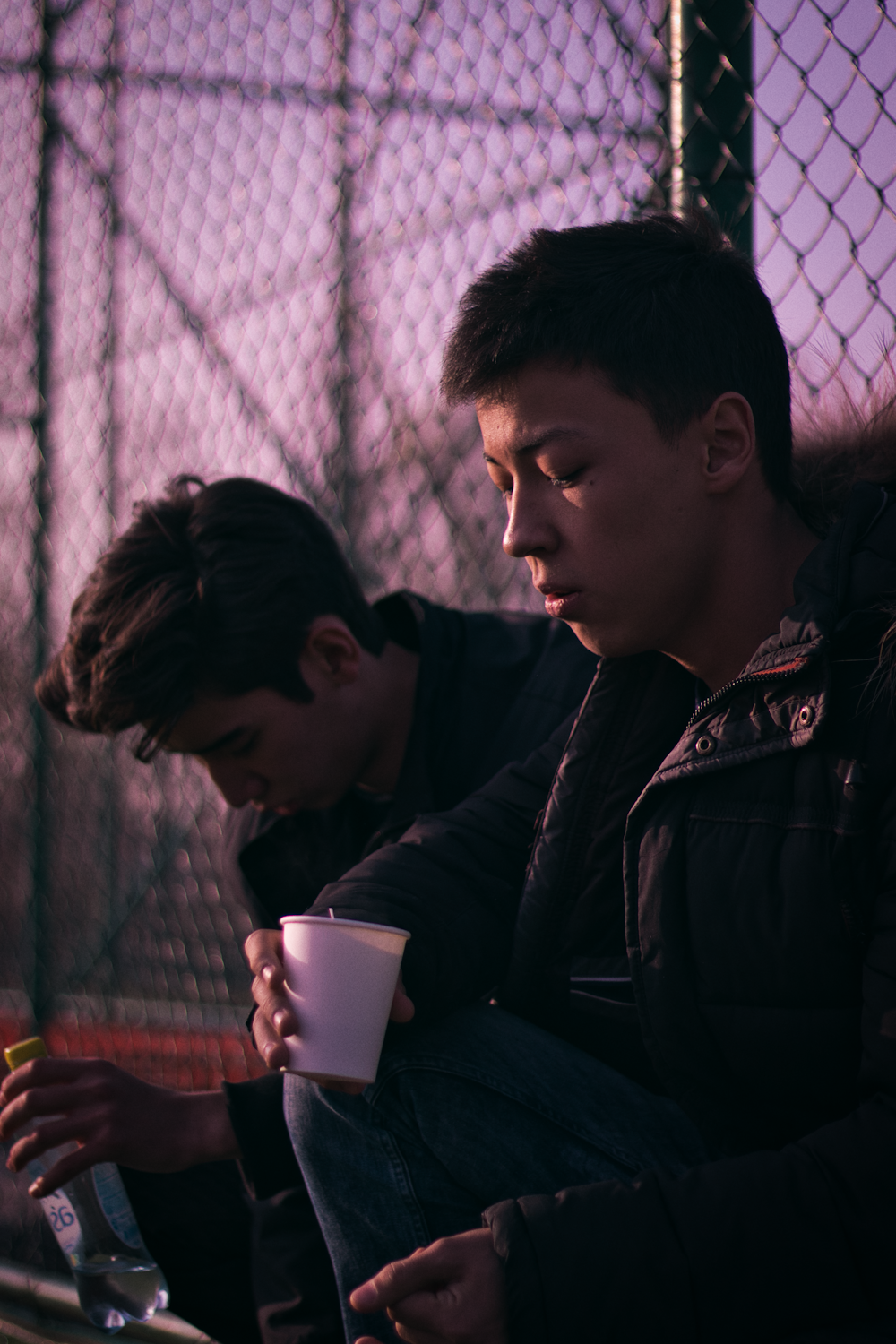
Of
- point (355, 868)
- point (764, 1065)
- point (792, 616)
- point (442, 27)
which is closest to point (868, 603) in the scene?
point (792, 616)

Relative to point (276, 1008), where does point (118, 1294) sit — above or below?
below

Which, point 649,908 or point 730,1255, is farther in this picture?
point 649,908

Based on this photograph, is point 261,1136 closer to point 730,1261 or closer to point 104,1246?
point 104,1246

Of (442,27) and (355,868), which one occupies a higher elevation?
(442,27)

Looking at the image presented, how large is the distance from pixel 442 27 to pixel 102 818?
2.87 m

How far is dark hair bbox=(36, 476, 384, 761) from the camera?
8.00 feet

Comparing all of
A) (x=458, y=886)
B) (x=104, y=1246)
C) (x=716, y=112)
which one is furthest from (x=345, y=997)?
(x=716, y=112)

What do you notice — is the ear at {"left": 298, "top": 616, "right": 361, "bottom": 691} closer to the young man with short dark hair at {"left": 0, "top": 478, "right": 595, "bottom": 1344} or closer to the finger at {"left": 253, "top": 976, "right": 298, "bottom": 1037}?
the young man with short dark hair at {"left": 0, "top": 478, "right": 595, "bottom": 1344}

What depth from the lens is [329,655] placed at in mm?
2619

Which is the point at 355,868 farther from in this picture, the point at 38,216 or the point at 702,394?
the point at 38,216

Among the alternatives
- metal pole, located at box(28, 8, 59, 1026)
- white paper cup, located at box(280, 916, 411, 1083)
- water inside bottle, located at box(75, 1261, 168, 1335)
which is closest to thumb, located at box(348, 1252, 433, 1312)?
white paper cup, located at box(280, 916, 411, 1083)

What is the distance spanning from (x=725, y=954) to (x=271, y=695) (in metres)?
1.40

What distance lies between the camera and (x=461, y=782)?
244cm

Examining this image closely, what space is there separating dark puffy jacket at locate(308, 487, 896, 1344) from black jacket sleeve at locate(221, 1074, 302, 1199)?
438 mm
